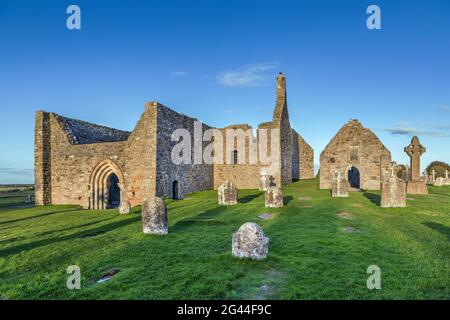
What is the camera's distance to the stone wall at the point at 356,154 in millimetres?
23375

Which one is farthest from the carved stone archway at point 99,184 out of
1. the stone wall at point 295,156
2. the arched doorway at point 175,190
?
the stone wall at point 295,156

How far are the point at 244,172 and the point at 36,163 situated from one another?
17.5 metres

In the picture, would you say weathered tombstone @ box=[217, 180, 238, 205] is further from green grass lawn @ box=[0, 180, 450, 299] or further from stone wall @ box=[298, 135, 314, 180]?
stone wall @ box=[298, 135, 314, 180]

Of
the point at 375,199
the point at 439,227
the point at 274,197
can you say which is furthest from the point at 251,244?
the point at 375,199

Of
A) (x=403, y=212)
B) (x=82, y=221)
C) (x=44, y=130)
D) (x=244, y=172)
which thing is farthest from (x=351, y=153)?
(x=44, y=130)

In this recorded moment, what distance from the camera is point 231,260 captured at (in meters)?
6.35

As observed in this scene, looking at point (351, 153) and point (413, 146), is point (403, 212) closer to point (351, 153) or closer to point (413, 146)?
point (413, 146)

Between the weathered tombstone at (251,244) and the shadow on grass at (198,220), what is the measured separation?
154 inches

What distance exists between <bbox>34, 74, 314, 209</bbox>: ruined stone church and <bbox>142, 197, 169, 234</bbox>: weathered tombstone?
30.0 ft

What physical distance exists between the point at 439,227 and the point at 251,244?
23.1 ft

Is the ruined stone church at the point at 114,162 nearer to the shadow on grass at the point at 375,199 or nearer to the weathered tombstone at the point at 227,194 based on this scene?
the weathered tombstone at the point at 227,194

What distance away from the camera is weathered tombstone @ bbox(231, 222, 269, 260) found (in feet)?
20.8

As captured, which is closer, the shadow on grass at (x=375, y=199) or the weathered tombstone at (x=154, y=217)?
the weathered tombstone at (x=154, y=217)

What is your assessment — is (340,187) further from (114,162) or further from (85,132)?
(85,132)
